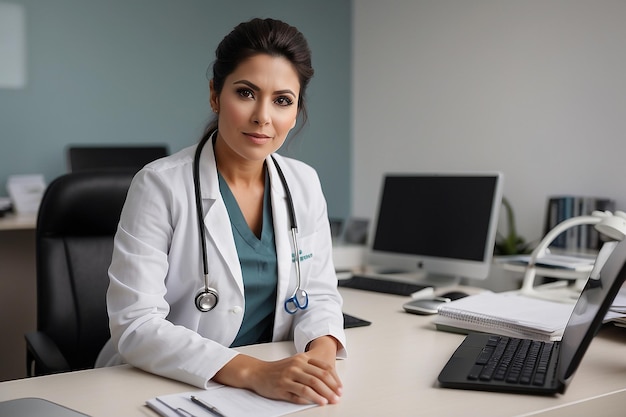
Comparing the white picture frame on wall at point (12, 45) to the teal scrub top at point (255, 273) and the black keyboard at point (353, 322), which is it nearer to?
the teal scrub top at point (255, 273)

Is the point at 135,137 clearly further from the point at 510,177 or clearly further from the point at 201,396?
the point at 201,396

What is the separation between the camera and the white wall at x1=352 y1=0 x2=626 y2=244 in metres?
2.66

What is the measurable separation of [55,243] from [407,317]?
3.13ft

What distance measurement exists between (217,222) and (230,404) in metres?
0.49

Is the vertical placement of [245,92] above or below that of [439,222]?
above

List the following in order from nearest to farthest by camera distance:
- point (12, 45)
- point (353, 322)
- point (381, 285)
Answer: point (353, 322) → point (381, 285) → point (12, 45)

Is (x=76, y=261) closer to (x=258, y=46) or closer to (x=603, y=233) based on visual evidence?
(x=258, y=46)

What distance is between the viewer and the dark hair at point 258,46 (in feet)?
4.98

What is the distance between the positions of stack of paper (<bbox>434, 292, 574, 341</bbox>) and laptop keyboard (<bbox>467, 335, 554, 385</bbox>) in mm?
79

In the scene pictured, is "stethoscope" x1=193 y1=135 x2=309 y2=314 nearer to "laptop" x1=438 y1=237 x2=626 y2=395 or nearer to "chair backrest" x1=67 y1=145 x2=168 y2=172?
"laptop" x1=438 y1=237 x2=626 y2=395

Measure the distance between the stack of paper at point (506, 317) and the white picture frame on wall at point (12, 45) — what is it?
268 cm

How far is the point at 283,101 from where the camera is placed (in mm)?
1536

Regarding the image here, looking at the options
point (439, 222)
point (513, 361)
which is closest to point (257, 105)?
point (513, 361)

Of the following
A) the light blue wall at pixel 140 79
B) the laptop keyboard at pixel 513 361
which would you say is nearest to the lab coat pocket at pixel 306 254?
the laptop keyboard at pixel 513 361
